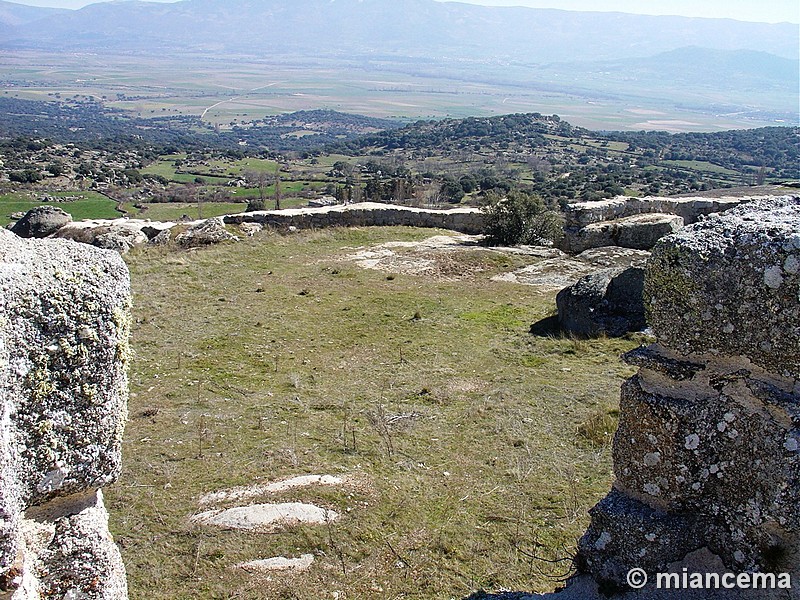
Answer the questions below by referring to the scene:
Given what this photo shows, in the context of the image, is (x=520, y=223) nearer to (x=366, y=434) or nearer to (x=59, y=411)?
(x=366, y=434)

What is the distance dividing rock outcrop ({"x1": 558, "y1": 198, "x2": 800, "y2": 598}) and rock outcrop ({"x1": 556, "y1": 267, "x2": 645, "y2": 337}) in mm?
6401

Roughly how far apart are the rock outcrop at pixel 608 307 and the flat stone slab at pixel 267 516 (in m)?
5.90

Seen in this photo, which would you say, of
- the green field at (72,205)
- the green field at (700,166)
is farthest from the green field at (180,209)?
the green field at (700,166)

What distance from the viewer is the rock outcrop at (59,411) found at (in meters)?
2.62

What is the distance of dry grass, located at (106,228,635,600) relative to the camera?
5043 millimetres

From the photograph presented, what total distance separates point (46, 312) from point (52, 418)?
0.44 m

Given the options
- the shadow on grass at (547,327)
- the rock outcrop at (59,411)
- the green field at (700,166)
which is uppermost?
the rock outcrop at (59,411)

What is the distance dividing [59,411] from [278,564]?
9.10 ft

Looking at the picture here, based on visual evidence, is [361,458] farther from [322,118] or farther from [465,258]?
[322,118]

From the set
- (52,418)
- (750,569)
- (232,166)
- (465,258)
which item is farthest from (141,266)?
(232,166)

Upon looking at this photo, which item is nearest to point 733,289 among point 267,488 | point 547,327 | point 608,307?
point 267,488

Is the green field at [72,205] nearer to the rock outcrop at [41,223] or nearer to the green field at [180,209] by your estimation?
the green field at [180,209]

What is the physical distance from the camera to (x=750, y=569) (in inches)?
138

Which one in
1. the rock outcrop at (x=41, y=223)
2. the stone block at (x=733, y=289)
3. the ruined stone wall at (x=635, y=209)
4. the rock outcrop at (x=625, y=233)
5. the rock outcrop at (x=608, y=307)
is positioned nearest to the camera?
the stone block at (x=733, y=289)
